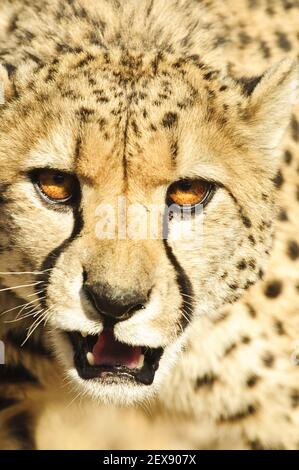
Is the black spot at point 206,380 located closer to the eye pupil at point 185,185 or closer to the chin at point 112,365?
the chin at point 112,365

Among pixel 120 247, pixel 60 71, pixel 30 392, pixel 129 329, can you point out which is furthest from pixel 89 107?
pixel 30 392

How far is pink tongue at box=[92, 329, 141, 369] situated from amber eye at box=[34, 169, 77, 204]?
0.26 meters

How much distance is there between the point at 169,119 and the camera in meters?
1.71

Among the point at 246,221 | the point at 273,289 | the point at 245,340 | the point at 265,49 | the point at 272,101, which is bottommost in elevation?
the point at 245,340

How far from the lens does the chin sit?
1.71 meters

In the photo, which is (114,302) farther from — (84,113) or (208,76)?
(208,76)

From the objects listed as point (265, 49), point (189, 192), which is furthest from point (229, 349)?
point (265, 49)

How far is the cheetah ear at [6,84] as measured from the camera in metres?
1.76

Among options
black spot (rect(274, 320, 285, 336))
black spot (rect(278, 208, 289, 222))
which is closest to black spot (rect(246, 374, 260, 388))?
black spot (rect(274, 320, 285, 336))

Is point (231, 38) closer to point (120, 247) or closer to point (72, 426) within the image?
point (120, 247)

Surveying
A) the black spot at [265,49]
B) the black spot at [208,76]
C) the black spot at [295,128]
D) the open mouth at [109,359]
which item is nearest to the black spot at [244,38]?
the black spot at [265,49]

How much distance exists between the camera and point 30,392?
2.43 meters

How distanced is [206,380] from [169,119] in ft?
2.42

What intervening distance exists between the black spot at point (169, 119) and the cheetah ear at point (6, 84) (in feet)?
1.01
